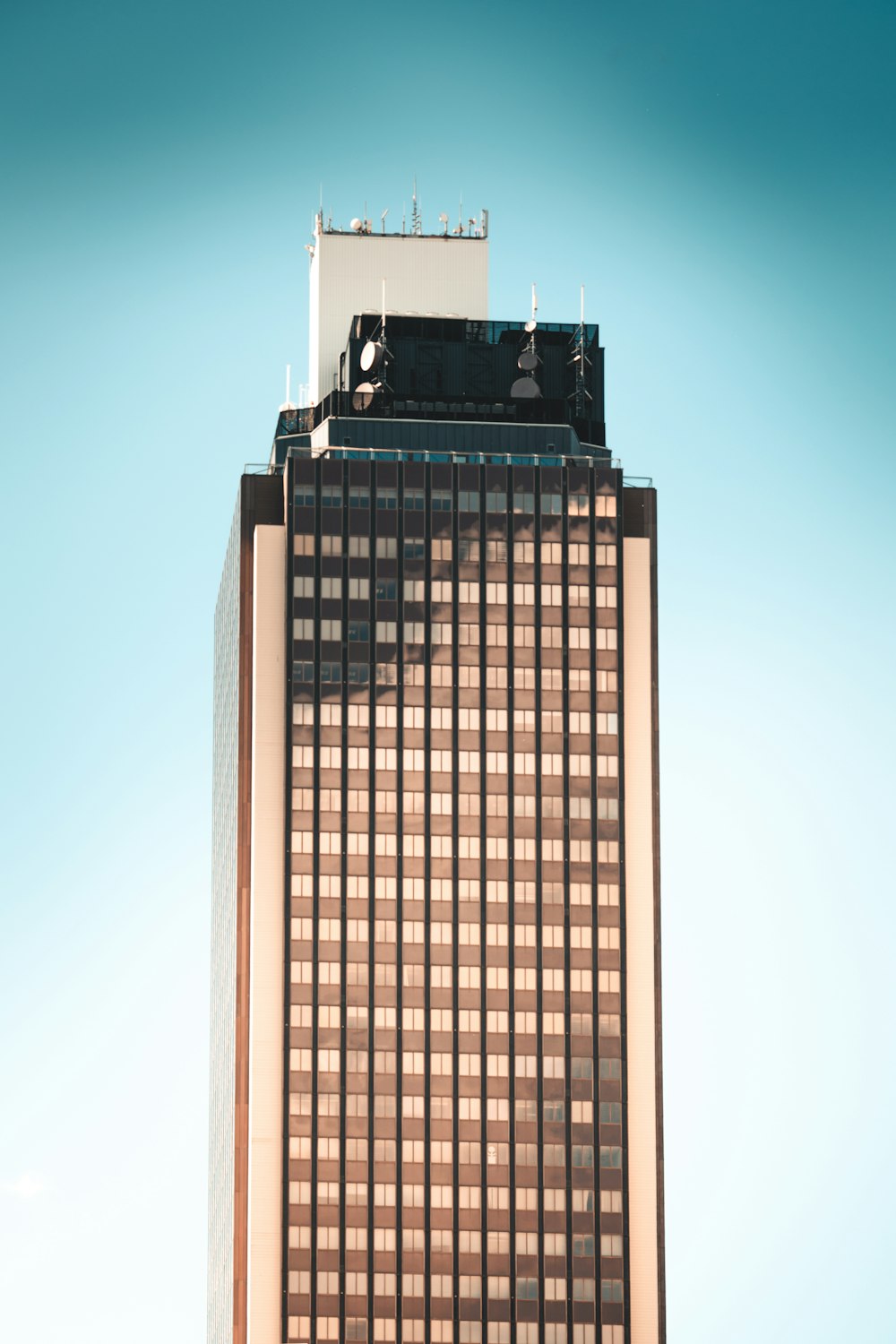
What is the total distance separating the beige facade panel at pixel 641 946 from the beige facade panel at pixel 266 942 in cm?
2753

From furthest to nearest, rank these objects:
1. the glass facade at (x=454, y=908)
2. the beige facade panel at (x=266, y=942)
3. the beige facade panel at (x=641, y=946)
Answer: the beige facade panel at (x=641, y=946), the glass facade at (x=454, y=908), the beige facade panel at (x=266, y=942)

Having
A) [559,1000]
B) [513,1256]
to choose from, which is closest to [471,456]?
[559,1000]

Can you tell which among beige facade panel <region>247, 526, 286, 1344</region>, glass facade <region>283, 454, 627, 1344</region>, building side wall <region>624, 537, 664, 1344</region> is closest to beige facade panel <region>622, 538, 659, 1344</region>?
building side wall <region>624, 537, 664, 1344</region>

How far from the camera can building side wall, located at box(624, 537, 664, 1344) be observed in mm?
184000

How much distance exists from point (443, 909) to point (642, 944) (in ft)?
52.9

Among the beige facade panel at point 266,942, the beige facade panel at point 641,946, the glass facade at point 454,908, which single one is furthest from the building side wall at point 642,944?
the beige facade panel at point 266,942

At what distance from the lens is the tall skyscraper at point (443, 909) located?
18325 centimetres

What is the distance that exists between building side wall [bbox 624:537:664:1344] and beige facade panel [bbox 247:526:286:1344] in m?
27.5

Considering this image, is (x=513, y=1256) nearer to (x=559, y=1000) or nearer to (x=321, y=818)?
(x=559, y=1000)

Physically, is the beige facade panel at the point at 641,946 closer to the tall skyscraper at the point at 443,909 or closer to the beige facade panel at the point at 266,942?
the tall skyscraper at the point at 443,909

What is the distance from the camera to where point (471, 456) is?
654 feet

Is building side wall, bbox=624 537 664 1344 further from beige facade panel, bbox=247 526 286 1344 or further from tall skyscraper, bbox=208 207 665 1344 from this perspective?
beige facade panel, bbox=247 526 286 1344

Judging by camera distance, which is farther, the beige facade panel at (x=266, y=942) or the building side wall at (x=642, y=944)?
the building side wall at (x=642, y=944)

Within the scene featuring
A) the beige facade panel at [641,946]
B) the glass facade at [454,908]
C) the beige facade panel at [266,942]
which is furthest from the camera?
the beige facade panel at [641,946]
